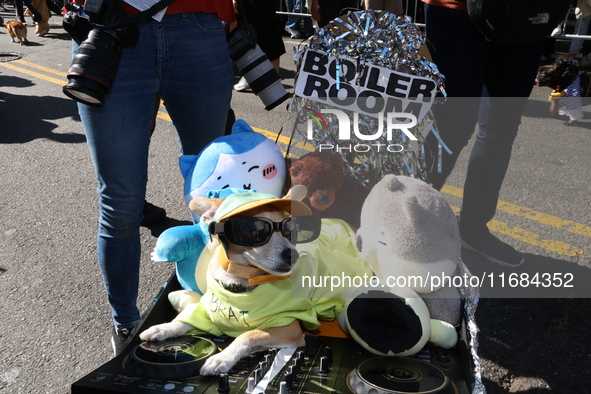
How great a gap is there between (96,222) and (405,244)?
2.43 metres

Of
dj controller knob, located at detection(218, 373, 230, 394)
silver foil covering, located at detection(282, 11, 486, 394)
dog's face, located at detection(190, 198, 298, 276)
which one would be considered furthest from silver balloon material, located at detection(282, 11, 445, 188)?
dj controller knob, located at detection(218, 373, 230, 394)

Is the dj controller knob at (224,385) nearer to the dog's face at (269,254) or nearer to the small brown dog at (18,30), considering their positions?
the dog's face at (269,254)

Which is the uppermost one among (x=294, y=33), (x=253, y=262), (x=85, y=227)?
(x=253, y=262)

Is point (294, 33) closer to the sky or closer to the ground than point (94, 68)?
closer to the ground

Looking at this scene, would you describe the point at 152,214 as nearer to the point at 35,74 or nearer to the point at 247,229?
the point at 247,229

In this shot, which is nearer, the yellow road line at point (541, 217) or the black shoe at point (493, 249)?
the black shoe at point (493, 249)

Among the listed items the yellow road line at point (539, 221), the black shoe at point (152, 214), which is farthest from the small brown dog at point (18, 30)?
the yellow road line at point (539, 221)

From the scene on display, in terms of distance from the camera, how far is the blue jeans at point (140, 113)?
70.7 inches

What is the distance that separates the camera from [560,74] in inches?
204

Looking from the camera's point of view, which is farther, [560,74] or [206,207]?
[560,74]

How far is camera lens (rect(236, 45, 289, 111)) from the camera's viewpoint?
205cm

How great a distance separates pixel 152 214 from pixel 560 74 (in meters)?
3.90

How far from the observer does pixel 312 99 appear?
2023 millimetres

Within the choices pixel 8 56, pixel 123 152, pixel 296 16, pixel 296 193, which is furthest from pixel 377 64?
pixel 8 56
